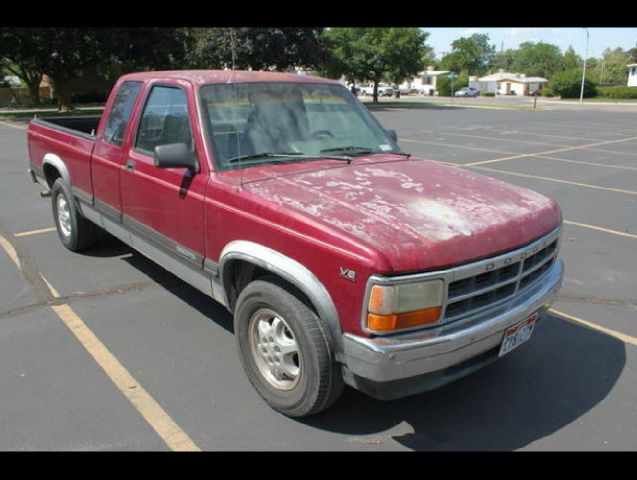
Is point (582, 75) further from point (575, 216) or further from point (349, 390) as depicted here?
point (349, 390)

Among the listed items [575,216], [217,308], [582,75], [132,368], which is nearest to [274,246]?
[132,368]

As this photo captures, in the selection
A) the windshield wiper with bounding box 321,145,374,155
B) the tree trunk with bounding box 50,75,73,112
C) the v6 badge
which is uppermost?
the tree trunk with bounding box 50,75,73,112

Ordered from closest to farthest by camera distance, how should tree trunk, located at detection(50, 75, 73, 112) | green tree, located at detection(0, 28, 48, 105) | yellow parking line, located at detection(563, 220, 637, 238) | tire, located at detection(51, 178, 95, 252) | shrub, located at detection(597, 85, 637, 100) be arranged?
1. tire, located at detection(51, 178, 95, 252)
2. yellow parking line, located at detection(563, 220, 637, 238)
3. green tree, located at detection(0, 28, 48, 105)
4. tree trunk, located at detection(50, 75, 73, 112)
5. shrub, located at detection(597, 85, 637, 100)

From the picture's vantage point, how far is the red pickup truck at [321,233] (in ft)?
8.68

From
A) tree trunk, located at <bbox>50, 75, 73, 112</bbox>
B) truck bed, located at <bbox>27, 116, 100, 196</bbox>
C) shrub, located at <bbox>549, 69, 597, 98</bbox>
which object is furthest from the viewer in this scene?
shrub, located at <bbox>549, 69, 597, 98</bbox>

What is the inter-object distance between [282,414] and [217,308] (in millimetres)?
1608

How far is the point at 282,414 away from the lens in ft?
10.6

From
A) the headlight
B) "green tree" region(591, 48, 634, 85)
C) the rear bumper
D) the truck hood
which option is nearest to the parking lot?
the rear bumper

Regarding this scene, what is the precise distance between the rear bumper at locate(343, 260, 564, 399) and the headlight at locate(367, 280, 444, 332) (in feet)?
0.20

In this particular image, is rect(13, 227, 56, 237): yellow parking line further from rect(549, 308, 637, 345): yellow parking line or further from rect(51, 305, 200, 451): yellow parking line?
rect(549, 308, 637, 345): yellow parking line

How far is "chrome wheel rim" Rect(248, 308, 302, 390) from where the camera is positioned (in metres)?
3.11

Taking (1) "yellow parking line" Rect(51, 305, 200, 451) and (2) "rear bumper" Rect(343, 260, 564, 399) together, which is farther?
(1) "yellow parking line" Rect(51, 305, 200, 451)
